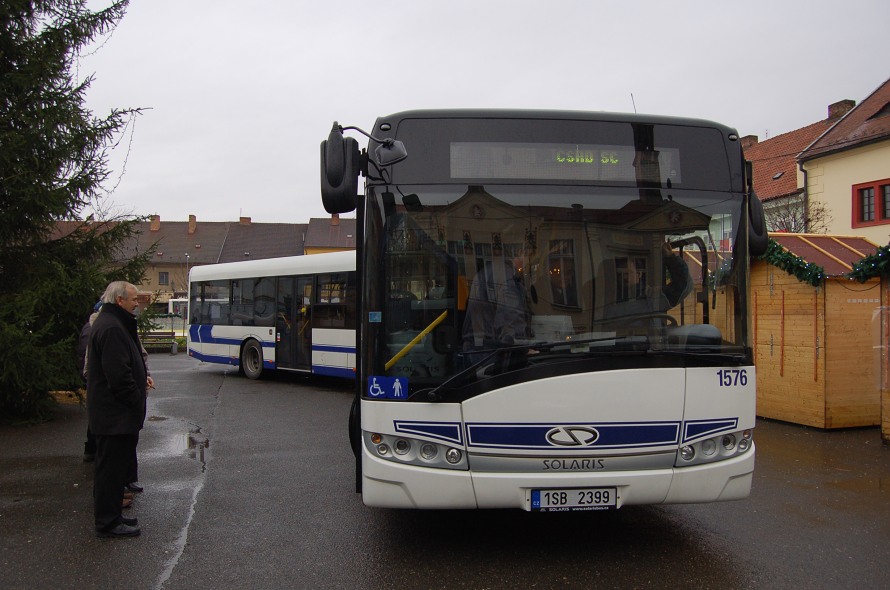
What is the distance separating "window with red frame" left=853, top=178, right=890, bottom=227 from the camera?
26859 millimetres

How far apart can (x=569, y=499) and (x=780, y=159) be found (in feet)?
118

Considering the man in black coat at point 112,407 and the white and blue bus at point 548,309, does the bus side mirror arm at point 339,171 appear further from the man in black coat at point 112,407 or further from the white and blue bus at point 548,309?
the man in black coat at point 112,407

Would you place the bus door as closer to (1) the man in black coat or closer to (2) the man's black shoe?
(1) the man in black coat

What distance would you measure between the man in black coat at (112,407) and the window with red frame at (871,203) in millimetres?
28028

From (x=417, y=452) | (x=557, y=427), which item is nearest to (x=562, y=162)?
(x=557, y=427)

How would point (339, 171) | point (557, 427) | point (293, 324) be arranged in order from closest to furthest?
point (557, 427) < point (339, 171) < point (293, 324)

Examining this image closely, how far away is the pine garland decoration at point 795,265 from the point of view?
9.72 m

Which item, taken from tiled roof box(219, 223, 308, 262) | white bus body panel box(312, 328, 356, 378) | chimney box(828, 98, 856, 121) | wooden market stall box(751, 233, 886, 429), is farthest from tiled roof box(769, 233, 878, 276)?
tiled roof box(219, 223, 308, 262)

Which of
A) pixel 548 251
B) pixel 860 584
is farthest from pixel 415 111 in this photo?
pixel 860 584

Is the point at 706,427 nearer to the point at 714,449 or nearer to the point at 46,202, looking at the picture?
the point at 714,449

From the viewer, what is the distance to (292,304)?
627 inches

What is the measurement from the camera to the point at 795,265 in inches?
392

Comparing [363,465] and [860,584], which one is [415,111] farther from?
[860,584]

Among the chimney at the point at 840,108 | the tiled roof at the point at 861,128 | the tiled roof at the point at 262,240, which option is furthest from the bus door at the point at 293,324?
the tiled roof at the point at 262,240
